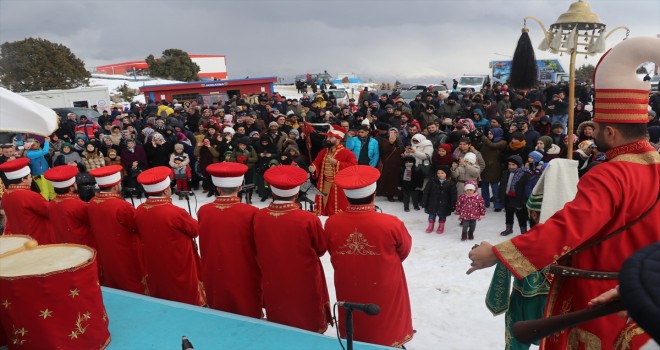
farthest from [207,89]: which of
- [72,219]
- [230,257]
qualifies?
[230,257]

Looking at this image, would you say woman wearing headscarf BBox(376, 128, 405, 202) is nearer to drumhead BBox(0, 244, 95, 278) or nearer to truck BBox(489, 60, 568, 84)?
drumhead BBox(0, 244, 95, 278)

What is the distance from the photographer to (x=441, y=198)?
7.05 meters

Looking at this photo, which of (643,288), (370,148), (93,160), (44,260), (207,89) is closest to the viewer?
(643,288)

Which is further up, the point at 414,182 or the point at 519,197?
the point at 519,197

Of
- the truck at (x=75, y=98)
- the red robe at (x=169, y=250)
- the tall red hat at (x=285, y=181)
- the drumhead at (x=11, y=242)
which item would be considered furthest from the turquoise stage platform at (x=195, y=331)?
the truck at (x=75, y=98)

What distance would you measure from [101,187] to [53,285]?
1.94 metres

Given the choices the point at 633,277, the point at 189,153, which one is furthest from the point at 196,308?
the point at 189,153

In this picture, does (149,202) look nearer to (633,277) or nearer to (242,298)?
(242,298)

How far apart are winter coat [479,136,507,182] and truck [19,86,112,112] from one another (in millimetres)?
21166

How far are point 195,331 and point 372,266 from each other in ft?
4.46

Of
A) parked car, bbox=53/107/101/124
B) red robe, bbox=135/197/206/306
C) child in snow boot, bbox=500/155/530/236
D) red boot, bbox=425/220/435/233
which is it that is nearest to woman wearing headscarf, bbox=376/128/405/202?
red boot, bbox=425/220/435/233

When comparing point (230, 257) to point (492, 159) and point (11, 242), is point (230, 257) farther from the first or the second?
point (492, 159)

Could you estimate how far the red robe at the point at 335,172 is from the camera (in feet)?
22.0

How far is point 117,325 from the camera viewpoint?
329 centimetres
